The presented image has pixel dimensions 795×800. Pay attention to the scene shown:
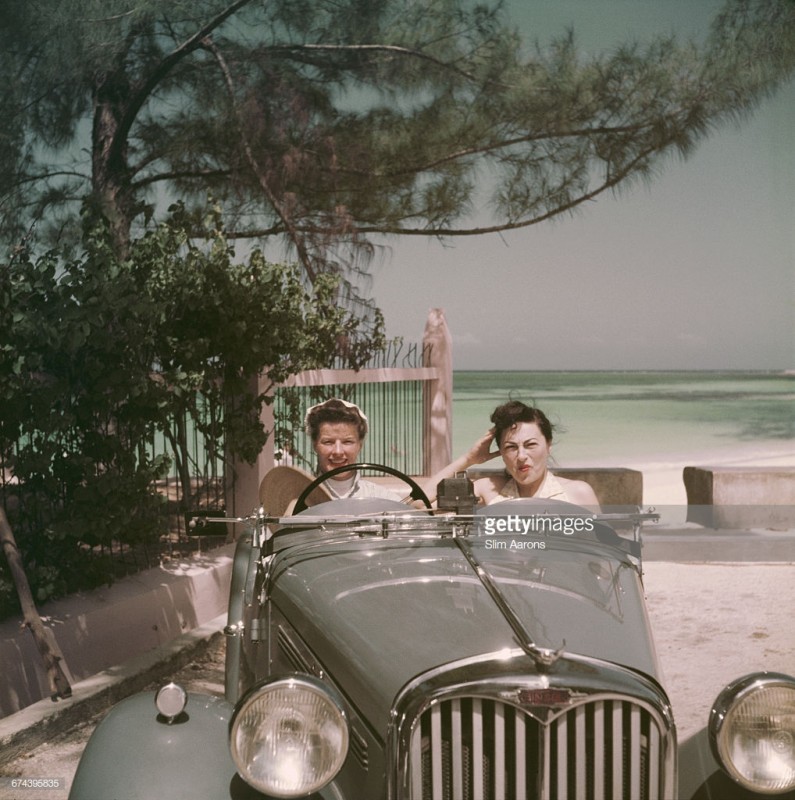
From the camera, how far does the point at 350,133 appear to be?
20.0 feet

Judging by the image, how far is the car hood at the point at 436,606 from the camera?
1.71 metres

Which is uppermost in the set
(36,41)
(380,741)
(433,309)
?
(36,41)

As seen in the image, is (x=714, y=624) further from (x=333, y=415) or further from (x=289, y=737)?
(x=289, y=737)

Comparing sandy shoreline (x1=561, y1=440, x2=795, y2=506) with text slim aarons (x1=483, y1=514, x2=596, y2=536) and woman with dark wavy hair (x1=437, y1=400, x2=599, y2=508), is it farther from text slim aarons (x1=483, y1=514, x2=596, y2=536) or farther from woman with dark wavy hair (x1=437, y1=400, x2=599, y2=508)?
text slim aarons (x1=483, y1=514, x2=596, y2=536)

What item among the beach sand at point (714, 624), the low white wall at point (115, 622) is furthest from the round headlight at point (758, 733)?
the low white wall at point (115, 622)

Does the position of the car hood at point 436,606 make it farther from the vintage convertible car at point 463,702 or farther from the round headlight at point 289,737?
the round headlight at point 289,737

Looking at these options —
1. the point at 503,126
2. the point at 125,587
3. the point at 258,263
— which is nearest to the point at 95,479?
the point at 125,587

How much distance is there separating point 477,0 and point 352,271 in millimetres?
1899

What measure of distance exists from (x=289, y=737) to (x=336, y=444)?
1.26 m

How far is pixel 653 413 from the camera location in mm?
9688

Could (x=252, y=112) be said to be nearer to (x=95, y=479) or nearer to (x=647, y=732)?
(x=95, y=479)

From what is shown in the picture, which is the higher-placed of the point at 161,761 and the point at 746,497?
the point at 161,761

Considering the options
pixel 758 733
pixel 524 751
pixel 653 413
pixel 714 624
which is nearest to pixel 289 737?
pixel 524 751

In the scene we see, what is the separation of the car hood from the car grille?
9 cm
